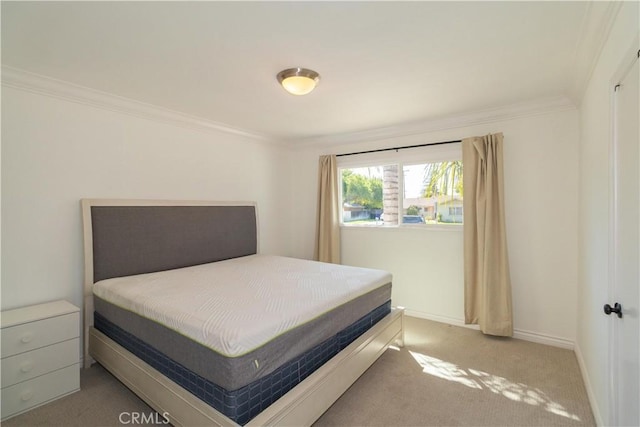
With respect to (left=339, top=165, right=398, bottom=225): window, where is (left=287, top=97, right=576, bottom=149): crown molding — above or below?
above

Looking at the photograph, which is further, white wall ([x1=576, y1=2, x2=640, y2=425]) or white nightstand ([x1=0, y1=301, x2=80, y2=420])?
white nightstand ([x1=0, y1=301, x2=80, y2=420])

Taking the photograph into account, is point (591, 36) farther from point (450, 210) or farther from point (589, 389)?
point (589, 389)

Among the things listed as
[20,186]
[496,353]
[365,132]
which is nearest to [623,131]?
[496,353]

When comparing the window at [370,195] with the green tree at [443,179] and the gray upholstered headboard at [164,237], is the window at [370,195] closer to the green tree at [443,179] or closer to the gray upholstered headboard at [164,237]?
the green tree at [443,179]

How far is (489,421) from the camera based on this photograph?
1.91 metres

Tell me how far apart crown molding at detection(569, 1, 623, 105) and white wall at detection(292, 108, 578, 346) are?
68 cm

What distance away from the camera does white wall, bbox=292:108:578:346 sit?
2.90m

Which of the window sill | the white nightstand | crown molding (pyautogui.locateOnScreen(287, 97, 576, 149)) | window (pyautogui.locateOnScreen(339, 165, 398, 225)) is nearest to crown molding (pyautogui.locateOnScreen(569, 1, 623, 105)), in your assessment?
crown molding (pyautogui.locateOnScreen(287, 97, 576, 149))

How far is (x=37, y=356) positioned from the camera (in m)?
2.07

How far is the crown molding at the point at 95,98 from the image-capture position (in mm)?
2291

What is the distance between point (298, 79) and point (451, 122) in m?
2.09

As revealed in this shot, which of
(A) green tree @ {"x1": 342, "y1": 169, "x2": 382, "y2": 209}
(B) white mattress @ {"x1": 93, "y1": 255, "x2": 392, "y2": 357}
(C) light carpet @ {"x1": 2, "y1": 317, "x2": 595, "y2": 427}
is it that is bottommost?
(C) light carpet @ {"x1": 2, "y1": 317, "x2": 595, "y2": 427}

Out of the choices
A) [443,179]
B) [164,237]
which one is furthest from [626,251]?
[164,237]
